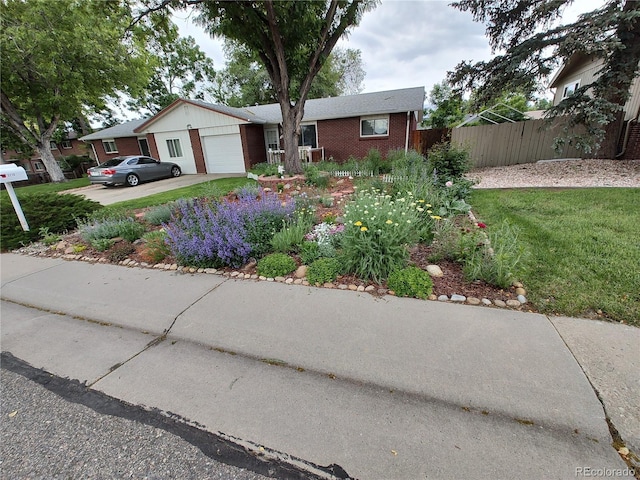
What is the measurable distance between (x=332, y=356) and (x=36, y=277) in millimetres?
4764

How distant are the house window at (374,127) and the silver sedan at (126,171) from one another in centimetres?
1072

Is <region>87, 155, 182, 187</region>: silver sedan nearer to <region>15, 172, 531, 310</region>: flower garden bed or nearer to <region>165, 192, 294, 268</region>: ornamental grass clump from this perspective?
<region>15, 172, 531, 310</region>: flower garden bed

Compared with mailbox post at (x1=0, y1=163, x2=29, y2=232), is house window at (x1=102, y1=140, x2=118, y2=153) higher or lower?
higher

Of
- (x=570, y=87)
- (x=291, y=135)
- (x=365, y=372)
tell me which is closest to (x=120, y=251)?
(x=365, y=372)

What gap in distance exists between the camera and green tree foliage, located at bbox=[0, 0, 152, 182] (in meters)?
10.9

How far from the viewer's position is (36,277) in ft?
13.5

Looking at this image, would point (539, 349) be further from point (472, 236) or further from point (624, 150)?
point (624, 150)

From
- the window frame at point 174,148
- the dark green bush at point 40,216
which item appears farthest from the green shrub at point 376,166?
the window frame at point 174,148

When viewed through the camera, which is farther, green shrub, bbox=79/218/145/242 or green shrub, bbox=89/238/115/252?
green shrub, bbox=79/218/145/242

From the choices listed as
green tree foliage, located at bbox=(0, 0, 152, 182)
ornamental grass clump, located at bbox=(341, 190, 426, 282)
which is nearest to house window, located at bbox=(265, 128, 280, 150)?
green tree foliage, located at bbox=(0, 0, 152, 182)

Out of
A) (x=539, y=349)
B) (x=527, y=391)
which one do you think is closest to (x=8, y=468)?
(x=527, y=391)

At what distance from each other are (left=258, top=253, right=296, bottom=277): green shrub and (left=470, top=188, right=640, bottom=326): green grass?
260 cm

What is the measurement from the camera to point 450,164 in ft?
20.4

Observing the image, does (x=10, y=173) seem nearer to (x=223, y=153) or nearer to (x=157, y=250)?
(x=157, y=250)
